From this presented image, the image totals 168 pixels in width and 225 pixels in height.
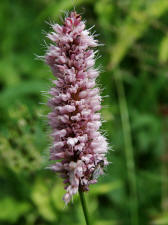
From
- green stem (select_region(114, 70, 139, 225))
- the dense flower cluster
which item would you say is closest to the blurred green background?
green stem (select_region(114, 70, 139, 225))

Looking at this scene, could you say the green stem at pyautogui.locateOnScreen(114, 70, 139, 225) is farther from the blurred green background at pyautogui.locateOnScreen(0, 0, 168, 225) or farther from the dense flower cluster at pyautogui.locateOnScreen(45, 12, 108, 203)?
the dense flower cluster at pyautogui.locateOnScreen(45, 12, 108, 203)

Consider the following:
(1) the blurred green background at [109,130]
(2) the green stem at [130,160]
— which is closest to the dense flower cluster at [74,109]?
(1) the blurred green background at [109,130]

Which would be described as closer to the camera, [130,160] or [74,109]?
[74,109]

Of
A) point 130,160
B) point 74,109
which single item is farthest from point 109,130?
point 74,109

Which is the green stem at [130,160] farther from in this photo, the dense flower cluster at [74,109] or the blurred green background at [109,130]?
the dense flower cluster at [74,109]

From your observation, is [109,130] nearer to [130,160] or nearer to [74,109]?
[130,160]

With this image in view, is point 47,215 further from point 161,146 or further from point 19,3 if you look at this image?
point 19,3
